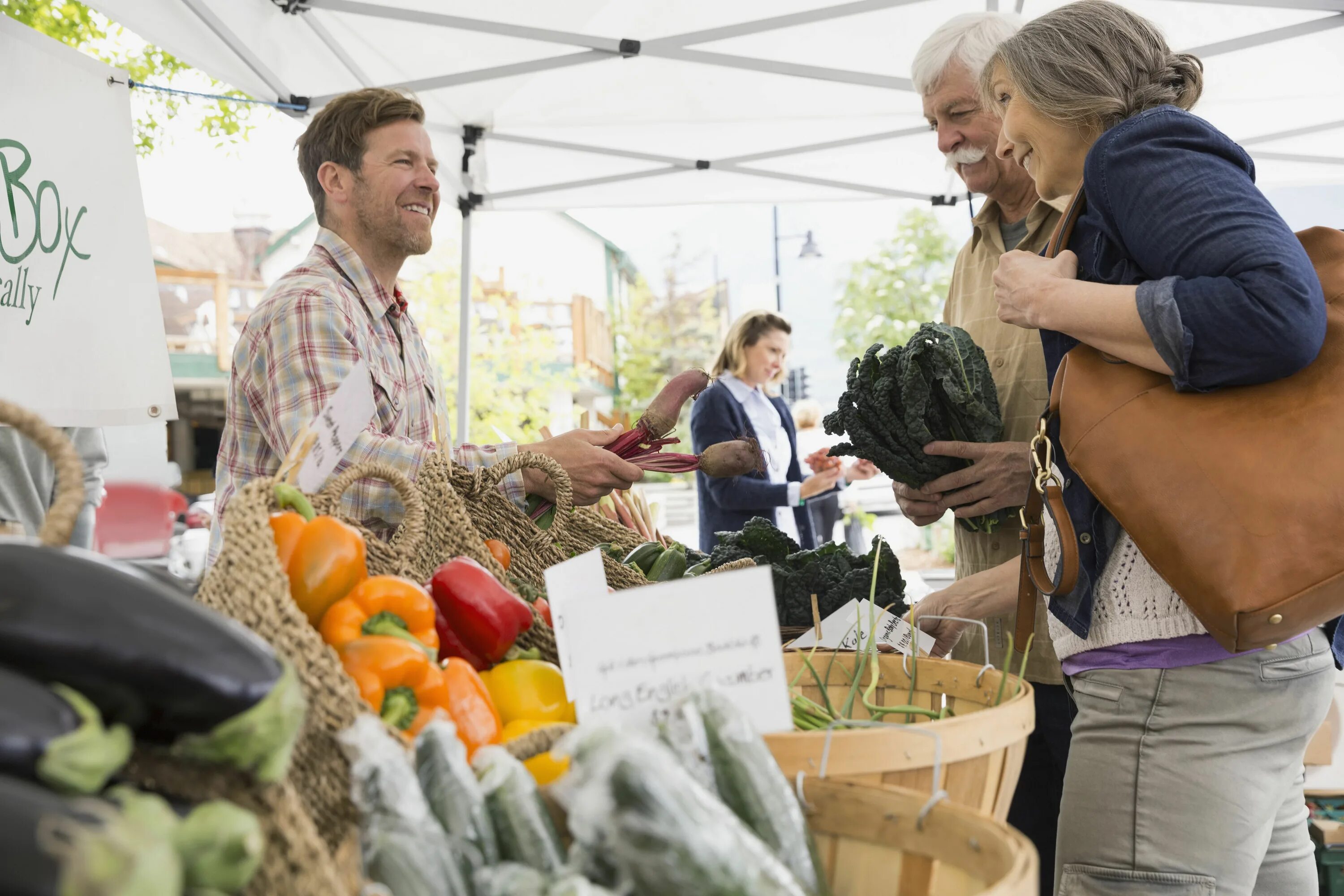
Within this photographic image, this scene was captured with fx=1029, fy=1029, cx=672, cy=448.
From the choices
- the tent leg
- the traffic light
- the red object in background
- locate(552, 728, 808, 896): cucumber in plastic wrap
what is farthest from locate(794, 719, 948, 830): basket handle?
the traffic light

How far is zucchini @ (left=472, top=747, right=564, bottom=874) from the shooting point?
84 centimetres

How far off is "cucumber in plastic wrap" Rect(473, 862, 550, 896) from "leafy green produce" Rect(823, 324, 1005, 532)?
1433 mm

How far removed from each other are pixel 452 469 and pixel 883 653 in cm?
76

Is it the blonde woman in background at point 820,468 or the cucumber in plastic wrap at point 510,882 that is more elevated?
the cucumber in plastic wrap at point 510,882

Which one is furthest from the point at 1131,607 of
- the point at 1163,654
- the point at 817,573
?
the point at 817,573

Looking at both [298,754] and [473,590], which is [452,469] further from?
[298,754]

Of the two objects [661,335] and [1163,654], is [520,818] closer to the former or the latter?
[1163,654]

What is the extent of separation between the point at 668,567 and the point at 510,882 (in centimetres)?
130

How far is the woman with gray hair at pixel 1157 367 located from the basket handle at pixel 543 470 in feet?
2.52

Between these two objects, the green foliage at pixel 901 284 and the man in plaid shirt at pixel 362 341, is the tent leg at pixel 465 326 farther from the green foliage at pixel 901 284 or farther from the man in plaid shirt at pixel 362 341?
the green foliage at pixel 901 284

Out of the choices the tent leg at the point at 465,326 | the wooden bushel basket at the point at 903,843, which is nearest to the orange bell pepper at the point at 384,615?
the wooden bushel basket at the point at 903,843

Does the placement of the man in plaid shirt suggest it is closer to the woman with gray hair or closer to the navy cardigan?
the woman with gray hair

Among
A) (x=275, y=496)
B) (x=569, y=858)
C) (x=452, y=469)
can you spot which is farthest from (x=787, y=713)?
(x=452, y=469)

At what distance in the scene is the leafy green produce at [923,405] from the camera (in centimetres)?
204
